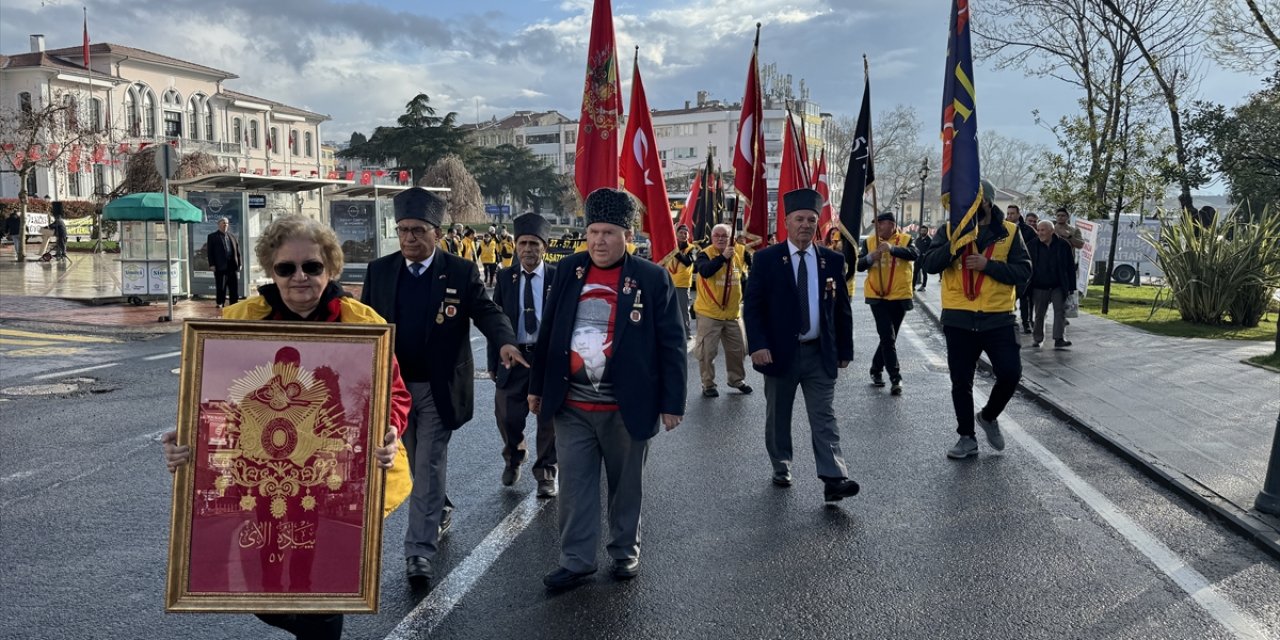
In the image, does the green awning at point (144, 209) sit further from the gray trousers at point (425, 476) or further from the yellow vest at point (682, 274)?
the gray trousers at point (425, 476)

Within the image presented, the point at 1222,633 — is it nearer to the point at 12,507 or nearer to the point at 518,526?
the point at 518,526

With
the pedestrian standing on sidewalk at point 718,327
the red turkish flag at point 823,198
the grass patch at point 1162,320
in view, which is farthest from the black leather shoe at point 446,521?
the grass patch at point 1162,320

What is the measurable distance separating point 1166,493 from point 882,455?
6.29 ft

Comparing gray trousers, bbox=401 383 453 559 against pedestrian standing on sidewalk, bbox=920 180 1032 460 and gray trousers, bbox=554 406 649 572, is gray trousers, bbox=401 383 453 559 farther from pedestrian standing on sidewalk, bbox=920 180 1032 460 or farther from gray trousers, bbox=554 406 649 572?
pedestrian standing on sidewalk, bbox=920 180 1032 460

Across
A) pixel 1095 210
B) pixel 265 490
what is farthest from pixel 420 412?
pixel 1095 210

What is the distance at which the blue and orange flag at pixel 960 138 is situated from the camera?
24.2 ft

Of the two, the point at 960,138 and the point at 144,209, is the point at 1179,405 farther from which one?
the point at 144,209

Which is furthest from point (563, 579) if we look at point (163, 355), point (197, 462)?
point (163, 355)

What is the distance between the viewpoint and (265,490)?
3092mm

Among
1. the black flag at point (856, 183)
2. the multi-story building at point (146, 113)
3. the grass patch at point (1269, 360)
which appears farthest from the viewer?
the multi-story building at point (146, 113)

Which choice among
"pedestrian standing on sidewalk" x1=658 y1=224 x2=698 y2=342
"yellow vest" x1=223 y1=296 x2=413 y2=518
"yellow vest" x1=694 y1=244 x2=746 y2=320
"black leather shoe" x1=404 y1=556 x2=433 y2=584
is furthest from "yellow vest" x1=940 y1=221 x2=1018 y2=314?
"pedestrian standing on sidewalk" x1=658 y1=224 x2=698 y2=342

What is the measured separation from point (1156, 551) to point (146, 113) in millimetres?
76515

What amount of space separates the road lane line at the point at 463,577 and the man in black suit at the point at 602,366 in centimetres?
42

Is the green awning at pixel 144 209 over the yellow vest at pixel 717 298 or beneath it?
over
